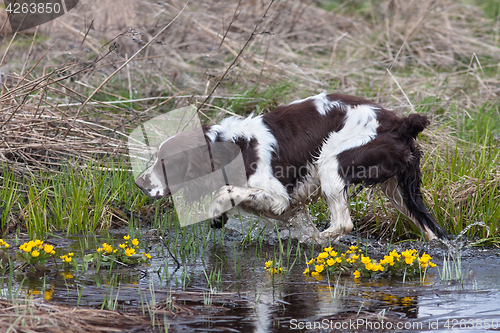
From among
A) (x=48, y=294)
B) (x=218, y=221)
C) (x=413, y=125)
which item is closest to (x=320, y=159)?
(x=413, y=125)

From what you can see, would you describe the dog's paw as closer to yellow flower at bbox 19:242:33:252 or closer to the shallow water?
the shallow water

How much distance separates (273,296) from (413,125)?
55.4 inches

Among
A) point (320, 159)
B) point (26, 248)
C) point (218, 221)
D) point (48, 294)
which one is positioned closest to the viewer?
point (48, 294)

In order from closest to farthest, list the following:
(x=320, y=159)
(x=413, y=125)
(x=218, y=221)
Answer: (x=413, y=125), (x=320, y=159), (x=218, y=221)

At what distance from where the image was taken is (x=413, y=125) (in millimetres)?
3463

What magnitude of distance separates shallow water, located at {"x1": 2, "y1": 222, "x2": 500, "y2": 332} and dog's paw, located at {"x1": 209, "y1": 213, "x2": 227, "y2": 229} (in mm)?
363

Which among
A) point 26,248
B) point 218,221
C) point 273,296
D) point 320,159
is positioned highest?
point 320,159

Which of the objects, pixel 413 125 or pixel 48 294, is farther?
pixel 413 125

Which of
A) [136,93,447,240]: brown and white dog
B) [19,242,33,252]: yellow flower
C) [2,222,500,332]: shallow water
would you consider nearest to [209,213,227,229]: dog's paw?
[136,93,447,240]: brown and white dog

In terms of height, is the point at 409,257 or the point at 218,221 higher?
the point at 218,221

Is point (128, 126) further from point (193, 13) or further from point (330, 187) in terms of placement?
point (193, 13)

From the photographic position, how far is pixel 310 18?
30.2 feet

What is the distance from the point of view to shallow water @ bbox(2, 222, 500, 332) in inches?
98.8

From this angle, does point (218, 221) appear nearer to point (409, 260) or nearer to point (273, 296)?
point (273, 296)
